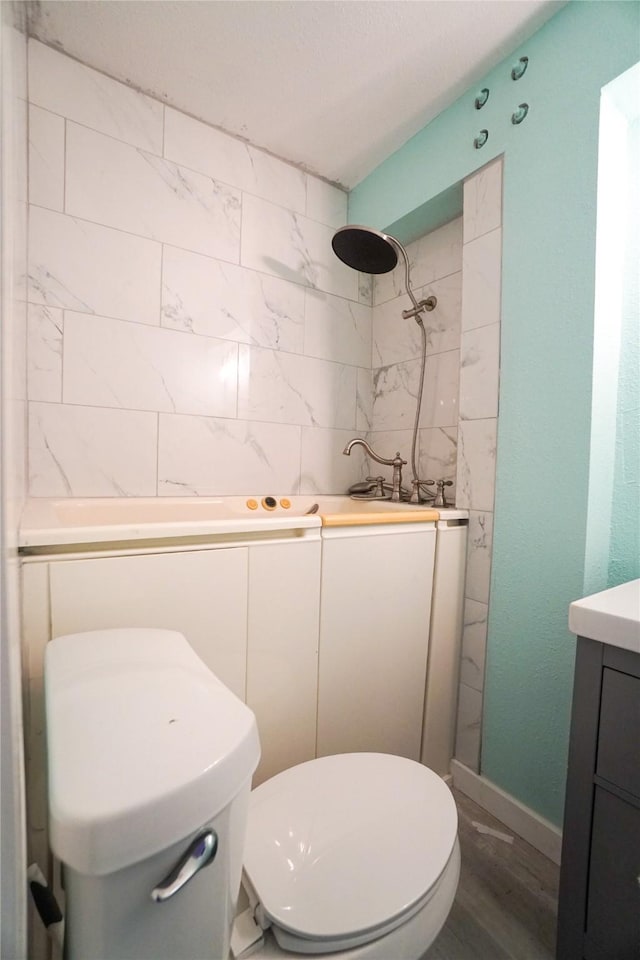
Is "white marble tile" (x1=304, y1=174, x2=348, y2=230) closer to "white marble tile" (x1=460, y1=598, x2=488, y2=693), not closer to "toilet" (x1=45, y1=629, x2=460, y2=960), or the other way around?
"white marble tile" (x1=460, y1=598, x2=488, y2=693)

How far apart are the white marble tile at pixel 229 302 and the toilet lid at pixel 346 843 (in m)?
1.38

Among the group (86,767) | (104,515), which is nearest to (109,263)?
(104,515)

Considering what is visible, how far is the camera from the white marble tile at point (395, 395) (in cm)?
166

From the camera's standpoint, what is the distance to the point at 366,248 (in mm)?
1330

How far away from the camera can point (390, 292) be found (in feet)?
5.84

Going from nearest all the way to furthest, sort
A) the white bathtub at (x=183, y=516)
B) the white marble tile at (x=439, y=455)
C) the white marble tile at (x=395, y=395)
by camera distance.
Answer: the white bathtub at (x=183, y=516), the white marble tile at (x=439, y=455), the white marble tile at (x=395, y=395)

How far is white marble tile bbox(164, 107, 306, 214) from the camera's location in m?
1.38

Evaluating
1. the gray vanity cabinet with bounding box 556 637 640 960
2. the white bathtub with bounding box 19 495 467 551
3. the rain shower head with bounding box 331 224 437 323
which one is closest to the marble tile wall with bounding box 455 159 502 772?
the white bathtub with bounding box 19 495 467 551

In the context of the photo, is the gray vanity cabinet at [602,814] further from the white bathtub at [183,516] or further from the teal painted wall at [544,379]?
the white bathtub at [183,516]

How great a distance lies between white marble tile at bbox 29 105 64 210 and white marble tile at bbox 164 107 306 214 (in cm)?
33

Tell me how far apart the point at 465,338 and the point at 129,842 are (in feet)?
4.32

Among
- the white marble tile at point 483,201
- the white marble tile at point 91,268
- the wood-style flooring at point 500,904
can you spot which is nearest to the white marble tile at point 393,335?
the white marble tile at point 483,201

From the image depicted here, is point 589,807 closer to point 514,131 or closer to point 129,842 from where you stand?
point 129,842

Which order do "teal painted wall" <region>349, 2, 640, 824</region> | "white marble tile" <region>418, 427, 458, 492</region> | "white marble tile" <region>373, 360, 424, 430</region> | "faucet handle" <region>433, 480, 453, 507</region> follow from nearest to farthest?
"teal painted wall" <region>349, 2, 640, 824</region>, "faucet handle" <region>433, 480, 453, 507</region>, "white marble tile" <region>418, 427, 458, 492</region>, "white marble tile" <region>373, 360, 424, 430</region>
